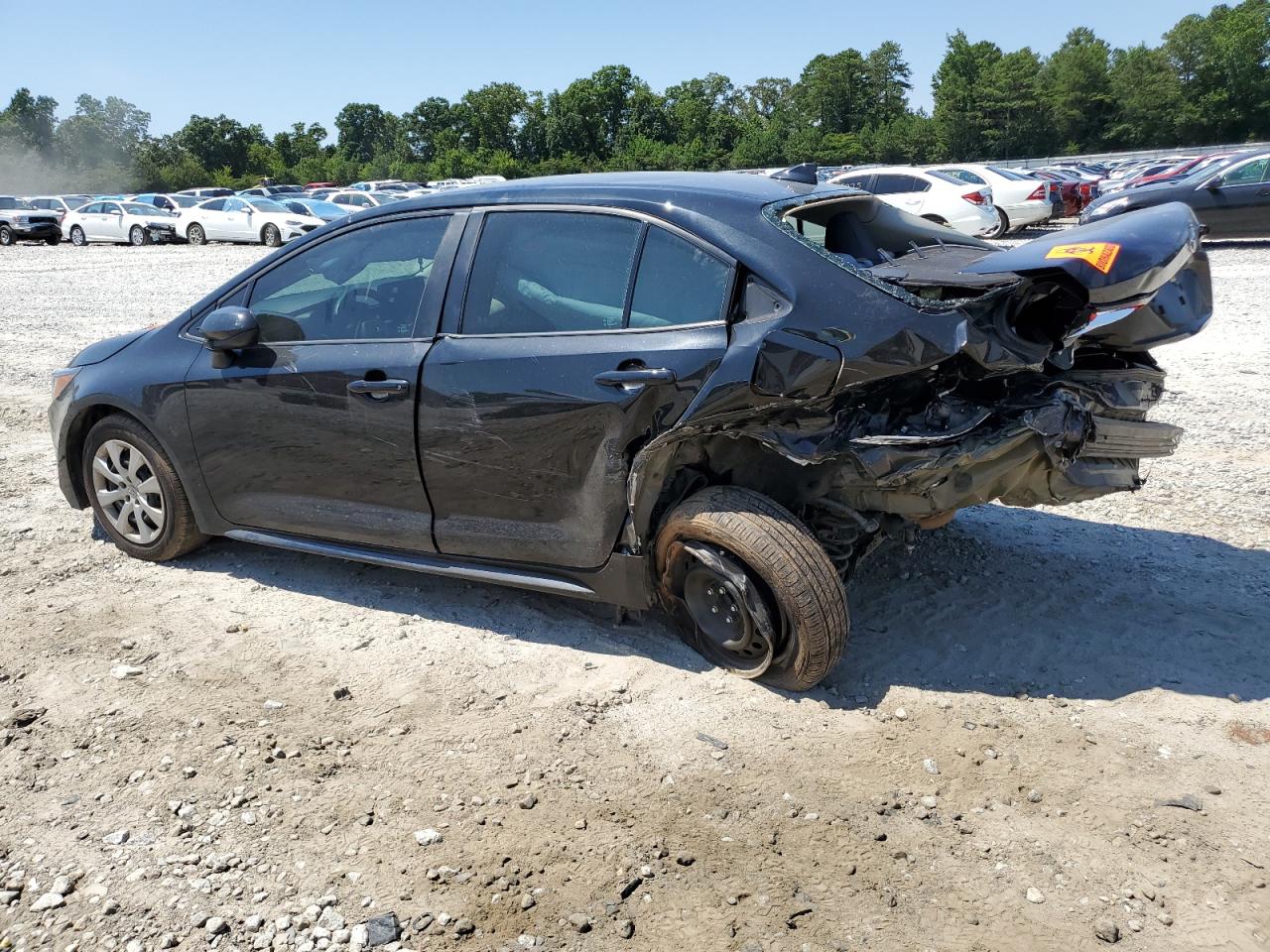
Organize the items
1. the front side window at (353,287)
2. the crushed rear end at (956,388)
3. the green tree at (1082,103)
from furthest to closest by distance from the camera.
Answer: the green tree at (1082,103) < the front side window at (353,287) < the crushed rear end at (956,388)

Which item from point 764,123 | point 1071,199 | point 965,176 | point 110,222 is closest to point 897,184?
point 965,176

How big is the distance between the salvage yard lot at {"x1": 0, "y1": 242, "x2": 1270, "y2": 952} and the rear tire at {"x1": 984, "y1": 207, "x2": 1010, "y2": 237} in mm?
15697

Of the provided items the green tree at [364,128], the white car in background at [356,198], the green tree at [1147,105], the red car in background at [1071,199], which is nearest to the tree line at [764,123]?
the green tree at [1147,105]

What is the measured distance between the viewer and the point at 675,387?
3.49 m

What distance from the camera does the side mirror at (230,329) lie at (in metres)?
4.30

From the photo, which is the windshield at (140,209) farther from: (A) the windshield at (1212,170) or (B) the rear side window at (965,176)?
(A) the windshield at (1212,170)

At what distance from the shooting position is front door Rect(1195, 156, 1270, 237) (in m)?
16.6

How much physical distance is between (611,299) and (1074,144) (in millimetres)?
83797

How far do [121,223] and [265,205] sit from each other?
18.9 feet

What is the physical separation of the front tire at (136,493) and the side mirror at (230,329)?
72 centimetres

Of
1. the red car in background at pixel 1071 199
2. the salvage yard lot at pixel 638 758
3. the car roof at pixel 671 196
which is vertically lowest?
the salvage yard lot at pixel 638 758

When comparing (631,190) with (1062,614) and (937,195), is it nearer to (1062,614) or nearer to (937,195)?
(1062,614)

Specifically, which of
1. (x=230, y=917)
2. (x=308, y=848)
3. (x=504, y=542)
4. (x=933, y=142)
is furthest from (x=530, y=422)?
(x=933, y=142)

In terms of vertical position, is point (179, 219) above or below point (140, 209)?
below
